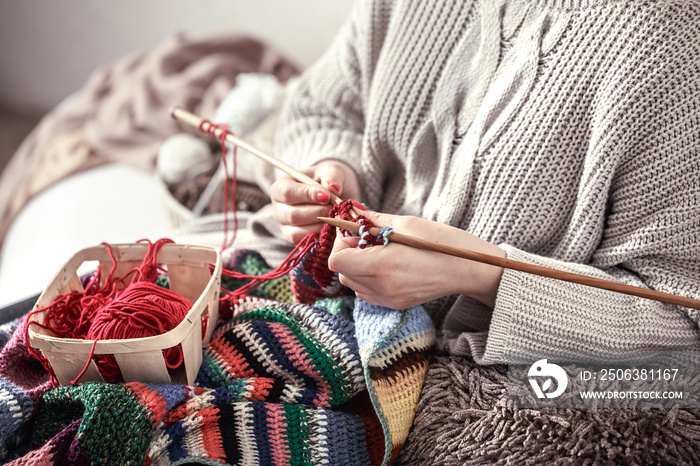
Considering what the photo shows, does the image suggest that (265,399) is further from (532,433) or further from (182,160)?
(182,160)

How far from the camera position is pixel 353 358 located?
0.74 metres

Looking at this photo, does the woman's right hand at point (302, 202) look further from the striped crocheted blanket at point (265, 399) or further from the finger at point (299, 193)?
the striped crocheted blanket at point (265, 399)

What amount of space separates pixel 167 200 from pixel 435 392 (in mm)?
990

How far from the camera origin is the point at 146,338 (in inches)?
25.3

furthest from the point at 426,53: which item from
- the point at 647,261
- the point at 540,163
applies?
the point at 647,261

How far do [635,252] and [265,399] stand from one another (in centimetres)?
56

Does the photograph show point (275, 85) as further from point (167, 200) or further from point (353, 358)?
point (353, 358)

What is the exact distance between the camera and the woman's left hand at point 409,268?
26.4 inches

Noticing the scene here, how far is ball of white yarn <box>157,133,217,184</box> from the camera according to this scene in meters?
1.55

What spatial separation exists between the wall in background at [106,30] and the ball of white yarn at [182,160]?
59cm

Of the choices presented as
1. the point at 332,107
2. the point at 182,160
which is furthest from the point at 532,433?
the point at 182,160

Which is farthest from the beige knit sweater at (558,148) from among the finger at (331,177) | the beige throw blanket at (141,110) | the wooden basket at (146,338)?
the beige throw blanket at (141,110)

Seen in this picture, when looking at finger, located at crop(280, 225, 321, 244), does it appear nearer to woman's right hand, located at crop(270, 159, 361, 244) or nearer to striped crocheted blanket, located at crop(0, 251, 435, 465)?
woman's right hand, located at crop(270, 159, 361, 244)

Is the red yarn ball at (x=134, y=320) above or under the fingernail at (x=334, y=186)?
under
